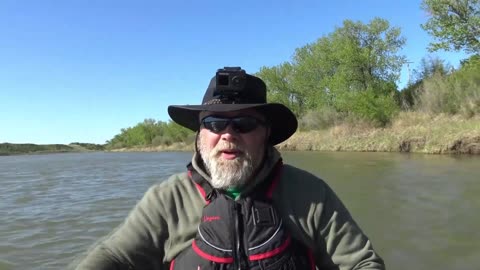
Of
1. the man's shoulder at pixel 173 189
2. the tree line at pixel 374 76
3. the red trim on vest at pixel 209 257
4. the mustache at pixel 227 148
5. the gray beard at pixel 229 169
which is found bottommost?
the red trim on vest at pixel 209 257

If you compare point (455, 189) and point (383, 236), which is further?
point (455, 189)

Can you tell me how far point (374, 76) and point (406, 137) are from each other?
14549 mm

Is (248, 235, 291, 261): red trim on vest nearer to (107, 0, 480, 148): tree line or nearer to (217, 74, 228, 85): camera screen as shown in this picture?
(217, 74, 228, 85): camera screen

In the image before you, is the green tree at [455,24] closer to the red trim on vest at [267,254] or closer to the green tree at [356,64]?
the green tree at [356,64]

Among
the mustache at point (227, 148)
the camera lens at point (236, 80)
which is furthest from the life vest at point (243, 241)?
the camera lens at point (236, 80)

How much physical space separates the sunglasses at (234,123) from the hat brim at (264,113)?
0.26 ft

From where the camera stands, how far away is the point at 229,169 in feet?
7.89

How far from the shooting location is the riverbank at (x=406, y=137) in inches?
799

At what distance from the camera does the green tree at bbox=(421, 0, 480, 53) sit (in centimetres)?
2369

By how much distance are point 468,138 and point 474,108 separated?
17.3ft

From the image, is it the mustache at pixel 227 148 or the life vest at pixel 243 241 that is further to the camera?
the mustache at pixel 227 148

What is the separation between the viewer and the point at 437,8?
24531mm

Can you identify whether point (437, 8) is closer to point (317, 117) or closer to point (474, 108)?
point (474, 108)

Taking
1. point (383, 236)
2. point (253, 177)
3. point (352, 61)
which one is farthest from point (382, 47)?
point (253, 177)
